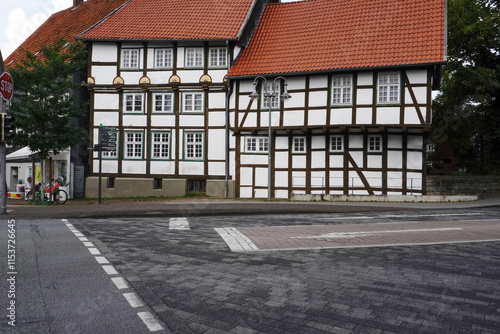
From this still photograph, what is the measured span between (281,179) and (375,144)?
17.7 ft

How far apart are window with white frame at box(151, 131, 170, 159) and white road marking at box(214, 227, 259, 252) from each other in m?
15.7

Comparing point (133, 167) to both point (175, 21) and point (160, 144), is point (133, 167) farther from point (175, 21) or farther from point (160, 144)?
point (175, 21)

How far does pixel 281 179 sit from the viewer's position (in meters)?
24.6

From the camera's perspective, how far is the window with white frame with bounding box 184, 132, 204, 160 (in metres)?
26.1

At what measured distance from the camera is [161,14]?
93.6 feet

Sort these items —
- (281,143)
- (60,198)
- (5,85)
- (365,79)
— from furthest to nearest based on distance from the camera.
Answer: (281,143) < (365,79) < (60,198) < (5,85)

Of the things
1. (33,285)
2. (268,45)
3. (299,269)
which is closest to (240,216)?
(299,269)

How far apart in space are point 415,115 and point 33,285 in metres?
19.6

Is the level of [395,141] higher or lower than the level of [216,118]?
lower

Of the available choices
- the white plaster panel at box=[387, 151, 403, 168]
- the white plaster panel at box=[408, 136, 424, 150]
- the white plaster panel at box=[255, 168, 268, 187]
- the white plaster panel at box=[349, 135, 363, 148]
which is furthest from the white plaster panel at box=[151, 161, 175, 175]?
the white plaster panel at box=[408, 136, 424, 150]

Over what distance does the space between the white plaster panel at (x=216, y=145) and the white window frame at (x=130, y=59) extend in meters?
6.24

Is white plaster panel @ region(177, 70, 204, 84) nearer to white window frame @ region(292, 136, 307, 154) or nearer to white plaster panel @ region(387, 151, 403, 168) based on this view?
white window frame @ region(292, 136, 307, 154)

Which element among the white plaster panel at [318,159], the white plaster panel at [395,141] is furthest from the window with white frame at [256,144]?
the white plaster panel at [395,141]

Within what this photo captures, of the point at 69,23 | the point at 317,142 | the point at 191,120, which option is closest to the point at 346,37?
the point at 317,142
